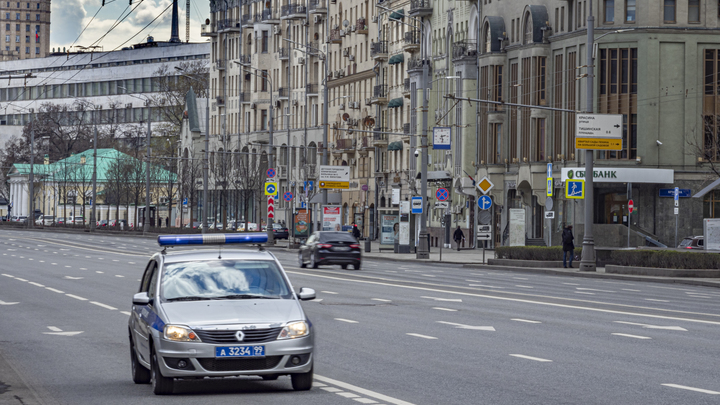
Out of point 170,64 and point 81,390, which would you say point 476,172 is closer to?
point 81,390

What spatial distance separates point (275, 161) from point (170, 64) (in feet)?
179

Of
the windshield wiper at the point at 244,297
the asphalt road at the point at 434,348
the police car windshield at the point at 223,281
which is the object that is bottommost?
the asphalt road at the point at 434,348

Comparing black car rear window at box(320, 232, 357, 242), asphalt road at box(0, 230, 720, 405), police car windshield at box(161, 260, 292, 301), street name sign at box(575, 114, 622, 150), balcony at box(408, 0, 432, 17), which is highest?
balcony at box(408, 0, 432, 17)

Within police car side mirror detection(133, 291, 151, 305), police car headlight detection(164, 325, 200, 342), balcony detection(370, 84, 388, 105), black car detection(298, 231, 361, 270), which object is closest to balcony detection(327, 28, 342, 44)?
balcony detection(370, 84, 388, 105)

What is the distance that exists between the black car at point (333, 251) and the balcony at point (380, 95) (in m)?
46.2

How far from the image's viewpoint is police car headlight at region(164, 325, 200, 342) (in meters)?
11.4

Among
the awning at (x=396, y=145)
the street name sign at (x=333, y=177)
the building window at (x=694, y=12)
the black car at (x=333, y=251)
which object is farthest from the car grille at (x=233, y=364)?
the awning at (x=396, y=145)

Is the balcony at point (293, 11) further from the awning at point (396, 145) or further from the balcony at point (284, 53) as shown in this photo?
the awning at point (396, 145)

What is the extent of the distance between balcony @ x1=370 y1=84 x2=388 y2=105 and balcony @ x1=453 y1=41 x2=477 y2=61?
49.3ft

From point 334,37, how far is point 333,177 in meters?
28.8

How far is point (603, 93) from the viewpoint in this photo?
61.7m

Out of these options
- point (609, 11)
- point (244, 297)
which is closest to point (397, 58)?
point (609, 11)

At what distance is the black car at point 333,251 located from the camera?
44531mm

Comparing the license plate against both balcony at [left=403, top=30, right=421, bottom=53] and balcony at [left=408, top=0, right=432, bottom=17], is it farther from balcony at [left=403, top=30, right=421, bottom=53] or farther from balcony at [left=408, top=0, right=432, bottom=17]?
balcony at [left=403, top=30, right=421, bottom=53]
